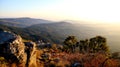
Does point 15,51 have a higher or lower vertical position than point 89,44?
higher

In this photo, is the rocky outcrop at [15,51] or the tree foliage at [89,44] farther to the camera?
the tree foliage at [89,44]

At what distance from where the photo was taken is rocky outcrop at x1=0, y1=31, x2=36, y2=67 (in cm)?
2031

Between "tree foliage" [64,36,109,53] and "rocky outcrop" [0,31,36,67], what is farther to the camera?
"tree foliage" [64,36,109,53]

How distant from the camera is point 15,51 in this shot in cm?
2042

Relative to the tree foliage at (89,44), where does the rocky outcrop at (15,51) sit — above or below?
above

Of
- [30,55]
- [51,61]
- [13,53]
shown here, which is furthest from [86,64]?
[13,53]

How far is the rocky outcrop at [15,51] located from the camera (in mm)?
20312

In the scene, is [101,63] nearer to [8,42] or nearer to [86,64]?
[86,64]

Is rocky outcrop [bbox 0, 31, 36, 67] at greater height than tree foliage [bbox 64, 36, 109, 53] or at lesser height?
greater

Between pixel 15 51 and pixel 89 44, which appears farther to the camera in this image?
pixel 89 44

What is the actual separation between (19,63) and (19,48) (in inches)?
48.6

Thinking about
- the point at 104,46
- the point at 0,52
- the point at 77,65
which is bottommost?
the point at 104,46

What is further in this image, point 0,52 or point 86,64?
point 86,64

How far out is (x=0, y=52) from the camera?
20.7 meters
